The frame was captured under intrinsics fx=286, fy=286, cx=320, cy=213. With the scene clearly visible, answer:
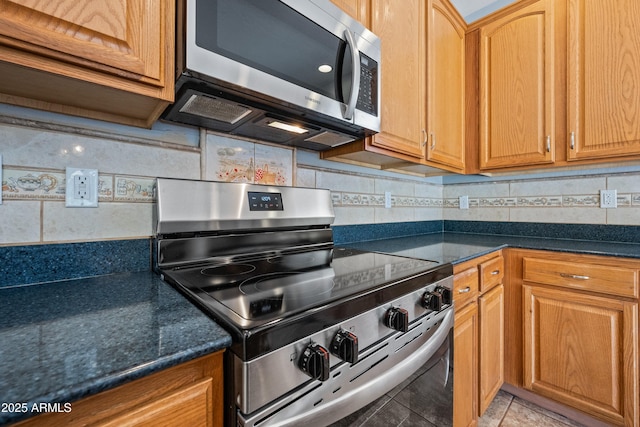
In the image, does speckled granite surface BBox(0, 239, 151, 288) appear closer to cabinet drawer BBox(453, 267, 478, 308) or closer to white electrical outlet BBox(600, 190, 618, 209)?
cabinet drawer BBox(453, 267, 478, 308)

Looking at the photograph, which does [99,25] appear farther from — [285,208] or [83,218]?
[285,208]

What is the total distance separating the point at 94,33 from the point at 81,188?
0.44m

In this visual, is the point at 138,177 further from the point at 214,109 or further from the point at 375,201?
the point at 375,201

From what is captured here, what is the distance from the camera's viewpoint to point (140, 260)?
0.92 metres

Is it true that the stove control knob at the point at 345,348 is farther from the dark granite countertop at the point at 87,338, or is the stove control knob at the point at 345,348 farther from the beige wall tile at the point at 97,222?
the beige wall tile at the point at 97,222

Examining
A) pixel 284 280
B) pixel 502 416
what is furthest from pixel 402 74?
pixel 502 416

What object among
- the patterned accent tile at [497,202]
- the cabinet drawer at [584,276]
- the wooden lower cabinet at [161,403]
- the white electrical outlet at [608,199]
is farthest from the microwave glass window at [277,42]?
the white electrical outlet at [608,199]

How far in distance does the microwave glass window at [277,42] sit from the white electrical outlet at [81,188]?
51 centimetres

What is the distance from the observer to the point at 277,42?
860 millimetres

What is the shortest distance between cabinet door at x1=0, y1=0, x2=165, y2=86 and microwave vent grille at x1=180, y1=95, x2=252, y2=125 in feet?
0.48

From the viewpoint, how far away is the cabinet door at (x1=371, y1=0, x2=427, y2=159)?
1.30 meters

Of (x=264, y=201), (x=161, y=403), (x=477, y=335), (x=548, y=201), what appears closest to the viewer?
(x=161, y=403)

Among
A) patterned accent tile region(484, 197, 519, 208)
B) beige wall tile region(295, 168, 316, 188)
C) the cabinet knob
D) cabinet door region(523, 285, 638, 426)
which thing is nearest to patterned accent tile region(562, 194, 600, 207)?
patterned accent tile region(484, 197, 519, 208)

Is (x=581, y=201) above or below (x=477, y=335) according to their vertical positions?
above
